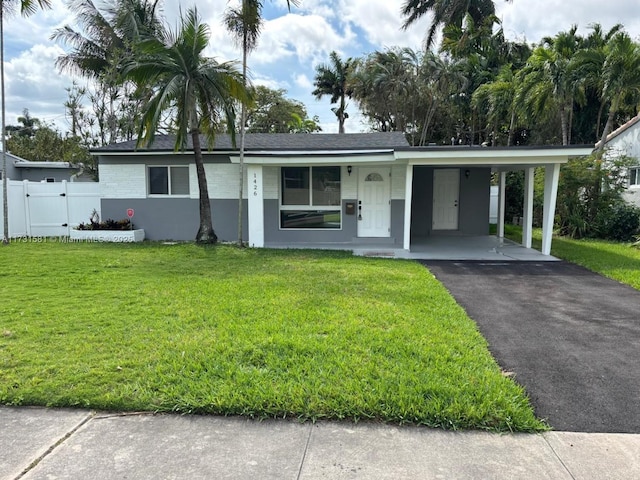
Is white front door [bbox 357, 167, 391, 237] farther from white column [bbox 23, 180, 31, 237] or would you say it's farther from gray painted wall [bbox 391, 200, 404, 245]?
white column [bbox 23, 180, 31, 237]

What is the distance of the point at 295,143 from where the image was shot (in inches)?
553

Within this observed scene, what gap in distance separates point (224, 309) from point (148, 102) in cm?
717


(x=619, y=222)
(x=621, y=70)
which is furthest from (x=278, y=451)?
(x=621, y=70)

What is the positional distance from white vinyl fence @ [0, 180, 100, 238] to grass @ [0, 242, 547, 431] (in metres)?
7.11

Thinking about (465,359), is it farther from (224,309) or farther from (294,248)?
(294,248)

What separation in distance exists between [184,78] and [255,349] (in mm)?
8531

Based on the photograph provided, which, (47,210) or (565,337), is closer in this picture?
(565,337)

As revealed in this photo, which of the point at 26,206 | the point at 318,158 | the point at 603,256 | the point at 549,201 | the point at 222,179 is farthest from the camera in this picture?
the point at 26,206

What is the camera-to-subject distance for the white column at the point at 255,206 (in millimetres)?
11609

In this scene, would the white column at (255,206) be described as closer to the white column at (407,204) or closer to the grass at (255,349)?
the white column at (407,204)

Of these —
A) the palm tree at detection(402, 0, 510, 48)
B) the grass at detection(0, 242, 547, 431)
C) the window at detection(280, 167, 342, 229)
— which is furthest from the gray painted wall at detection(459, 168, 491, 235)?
the palm tree at detection(402, 0, 510, 48)

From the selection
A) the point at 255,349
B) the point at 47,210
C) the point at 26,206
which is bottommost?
the point at 255,349

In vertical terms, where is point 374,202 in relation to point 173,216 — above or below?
above

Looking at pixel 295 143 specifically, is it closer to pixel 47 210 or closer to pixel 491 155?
pixel 491 155
